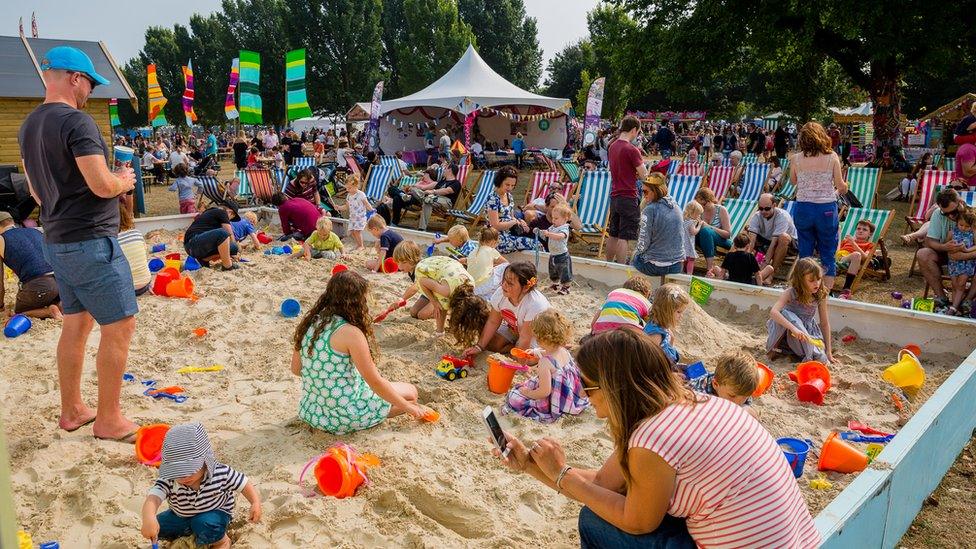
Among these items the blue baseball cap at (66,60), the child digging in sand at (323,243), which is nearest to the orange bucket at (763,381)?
the blue baseball cap at (66,60)

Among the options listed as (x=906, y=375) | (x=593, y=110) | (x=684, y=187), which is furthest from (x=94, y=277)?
(x=593, y=110)

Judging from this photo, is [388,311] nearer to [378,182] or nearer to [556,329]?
[556,329]

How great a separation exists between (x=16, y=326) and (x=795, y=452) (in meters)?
5.41

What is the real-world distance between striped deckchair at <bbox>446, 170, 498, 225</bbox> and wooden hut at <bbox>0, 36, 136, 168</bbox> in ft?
22.3

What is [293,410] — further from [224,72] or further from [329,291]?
[224,72]

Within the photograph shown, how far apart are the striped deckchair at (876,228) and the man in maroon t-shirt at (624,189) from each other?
2075 millimetres

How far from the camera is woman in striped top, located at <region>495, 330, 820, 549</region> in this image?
1.88 m

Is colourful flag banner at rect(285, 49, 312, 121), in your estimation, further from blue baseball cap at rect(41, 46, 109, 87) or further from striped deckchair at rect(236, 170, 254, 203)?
blue baseball cap at rect(41, 46, 109, 87)

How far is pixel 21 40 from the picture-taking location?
1325 cm

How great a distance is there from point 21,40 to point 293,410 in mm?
13101

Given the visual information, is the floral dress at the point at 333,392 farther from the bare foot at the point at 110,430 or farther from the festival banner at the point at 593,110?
the festival banner at the point at 593,110

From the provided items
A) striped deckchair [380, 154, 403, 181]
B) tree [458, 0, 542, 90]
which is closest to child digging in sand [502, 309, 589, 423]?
striped deckchair [380, 154, 403, 181]

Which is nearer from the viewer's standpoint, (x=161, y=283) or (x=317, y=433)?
(x=317, y=433)

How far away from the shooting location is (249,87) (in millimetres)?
13391
